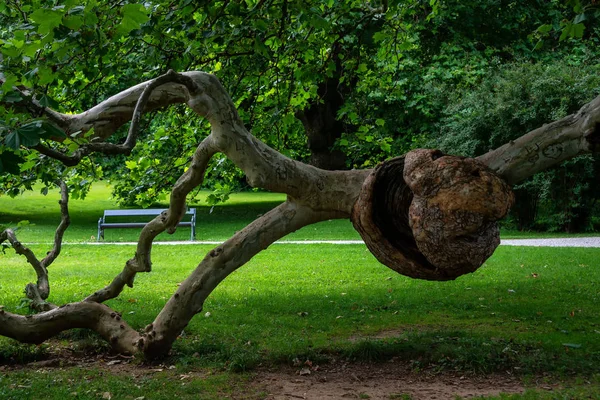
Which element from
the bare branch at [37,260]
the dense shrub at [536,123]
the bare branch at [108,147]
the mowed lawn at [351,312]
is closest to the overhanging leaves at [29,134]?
the bare branch at [108,147]

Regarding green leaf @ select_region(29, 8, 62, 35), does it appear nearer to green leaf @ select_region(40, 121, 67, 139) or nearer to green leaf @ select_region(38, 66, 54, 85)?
green leaf @ select_region(40, 121, 67, 139)

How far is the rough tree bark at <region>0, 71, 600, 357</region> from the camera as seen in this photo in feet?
16.9

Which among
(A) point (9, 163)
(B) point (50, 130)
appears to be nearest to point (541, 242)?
(B) point (50, 130)

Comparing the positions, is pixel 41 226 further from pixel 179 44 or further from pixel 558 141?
pixel 558 141

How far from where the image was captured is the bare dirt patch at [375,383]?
20.6 ft

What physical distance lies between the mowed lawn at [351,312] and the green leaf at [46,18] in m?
3.39

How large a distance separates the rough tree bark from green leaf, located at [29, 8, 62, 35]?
725 millimetres

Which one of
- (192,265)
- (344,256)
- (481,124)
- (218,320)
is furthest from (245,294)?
(481,124)

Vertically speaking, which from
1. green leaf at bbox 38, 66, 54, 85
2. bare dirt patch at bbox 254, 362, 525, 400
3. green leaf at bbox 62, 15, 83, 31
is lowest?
bare dirt patch at bbox 254, 362, 525, 400

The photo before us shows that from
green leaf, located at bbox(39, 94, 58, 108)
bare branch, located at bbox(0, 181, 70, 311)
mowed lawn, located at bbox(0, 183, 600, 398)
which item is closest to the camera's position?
green leaf, located at bbox(39, 94, 58, 108)

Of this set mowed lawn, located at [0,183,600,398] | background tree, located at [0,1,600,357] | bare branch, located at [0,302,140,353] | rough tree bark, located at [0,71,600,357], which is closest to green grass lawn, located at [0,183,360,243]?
mowed lawn, located at [0,183,600,398]

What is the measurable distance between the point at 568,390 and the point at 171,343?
12.5 ft

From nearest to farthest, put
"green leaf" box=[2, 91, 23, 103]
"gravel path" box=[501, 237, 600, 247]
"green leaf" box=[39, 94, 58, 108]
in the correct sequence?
"green leaf" box=[2, 91, 23, 103], "green leaf" box=[39, 94, 58, 108], "gravel path" box=[501, 237, 600, 247]

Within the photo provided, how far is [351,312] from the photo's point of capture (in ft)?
32.2
